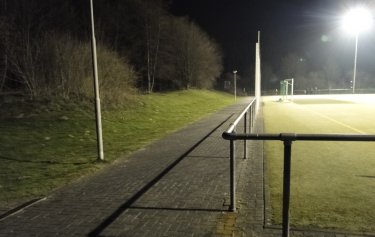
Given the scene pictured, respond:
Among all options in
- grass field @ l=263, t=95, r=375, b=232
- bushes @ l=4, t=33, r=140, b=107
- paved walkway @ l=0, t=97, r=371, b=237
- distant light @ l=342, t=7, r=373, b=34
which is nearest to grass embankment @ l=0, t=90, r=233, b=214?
paved walkway @ l=0, t=97, r=371, b=237

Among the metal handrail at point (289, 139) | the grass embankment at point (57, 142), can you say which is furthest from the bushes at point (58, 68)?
the metal handrail at point (289, 139)

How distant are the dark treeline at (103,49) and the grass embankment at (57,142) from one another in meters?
2.09

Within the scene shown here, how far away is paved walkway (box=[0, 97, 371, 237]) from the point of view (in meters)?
4.77

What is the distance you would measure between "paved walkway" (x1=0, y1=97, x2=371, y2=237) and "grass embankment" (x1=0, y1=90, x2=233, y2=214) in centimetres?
72

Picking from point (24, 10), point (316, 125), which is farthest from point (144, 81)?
point (316, 125)

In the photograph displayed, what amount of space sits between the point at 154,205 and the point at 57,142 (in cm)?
720

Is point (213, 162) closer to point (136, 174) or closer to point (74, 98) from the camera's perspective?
point (136, 174)

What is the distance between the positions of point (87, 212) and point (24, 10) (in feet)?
71.6

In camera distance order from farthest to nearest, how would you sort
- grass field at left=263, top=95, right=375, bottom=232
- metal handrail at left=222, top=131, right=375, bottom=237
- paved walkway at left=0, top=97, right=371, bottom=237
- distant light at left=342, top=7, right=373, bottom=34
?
distant light at left=342, top=7, right=373, bottom=34 < grass field at left=263, top=95, right=375, bottom=232 < paved walkway at left=0, top=97, right=371, bottom=237 < metal handrail at left=222, top=131, right=375, bottom=237

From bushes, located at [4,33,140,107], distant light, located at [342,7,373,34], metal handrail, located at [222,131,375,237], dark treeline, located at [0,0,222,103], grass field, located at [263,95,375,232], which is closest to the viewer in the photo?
metal handrail, located at [222,131,375,237]

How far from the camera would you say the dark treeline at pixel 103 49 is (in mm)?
18500

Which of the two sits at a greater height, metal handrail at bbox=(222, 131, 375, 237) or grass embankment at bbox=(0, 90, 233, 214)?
metal handrail at bbox=(222, 131, 375, 237)

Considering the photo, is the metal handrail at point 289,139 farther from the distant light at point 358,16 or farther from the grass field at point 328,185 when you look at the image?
the distant light at point 358,16

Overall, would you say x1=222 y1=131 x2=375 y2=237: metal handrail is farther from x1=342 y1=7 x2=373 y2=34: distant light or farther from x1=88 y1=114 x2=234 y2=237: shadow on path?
x1=342 y1=7 x2=373 y2=34: distant light
